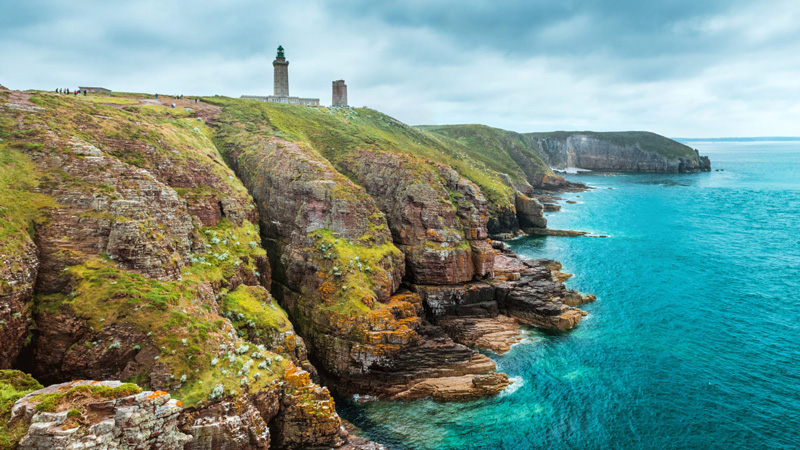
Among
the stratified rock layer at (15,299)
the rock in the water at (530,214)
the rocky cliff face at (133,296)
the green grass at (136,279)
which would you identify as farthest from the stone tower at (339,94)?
the stratified rock layer at (15,299)

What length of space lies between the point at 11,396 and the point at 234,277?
A: 60.1ft

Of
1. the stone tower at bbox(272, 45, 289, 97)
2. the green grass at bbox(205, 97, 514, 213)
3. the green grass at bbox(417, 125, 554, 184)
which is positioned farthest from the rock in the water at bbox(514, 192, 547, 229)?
the stone tower at bbox(272, 45, 289, 97)

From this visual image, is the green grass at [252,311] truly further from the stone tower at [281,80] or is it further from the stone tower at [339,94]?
the stone tower at [339,94]

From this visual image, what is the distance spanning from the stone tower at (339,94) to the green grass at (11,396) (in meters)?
99.4

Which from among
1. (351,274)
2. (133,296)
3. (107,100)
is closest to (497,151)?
(107,100)

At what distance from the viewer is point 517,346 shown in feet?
148

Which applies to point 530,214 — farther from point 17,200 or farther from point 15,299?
point 15,299

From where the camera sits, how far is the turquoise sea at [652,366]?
1233 inches

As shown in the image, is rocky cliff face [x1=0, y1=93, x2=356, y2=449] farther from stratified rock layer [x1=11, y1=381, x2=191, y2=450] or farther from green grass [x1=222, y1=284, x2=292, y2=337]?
stratified rock layer [x1=11, y1=381, x2=191, y2=450]

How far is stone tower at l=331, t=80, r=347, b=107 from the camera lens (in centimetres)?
11188

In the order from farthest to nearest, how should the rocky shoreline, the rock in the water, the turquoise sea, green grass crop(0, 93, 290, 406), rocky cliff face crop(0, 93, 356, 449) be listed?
the rock in the water < the turquoise sea < green grass crop(0, 93, 290, 406) < rocky cliff face crop(0, 93, 356, 449) < the rocky shoreline

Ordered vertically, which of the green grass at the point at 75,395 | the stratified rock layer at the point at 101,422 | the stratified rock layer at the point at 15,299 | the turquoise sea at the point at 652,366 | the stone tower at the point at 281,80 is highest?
the stone tower at the point at 281,80

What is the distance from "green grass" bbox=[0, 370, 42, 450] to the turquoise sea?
21006 mm

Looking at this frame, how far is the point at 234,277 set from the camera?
37031 mm
